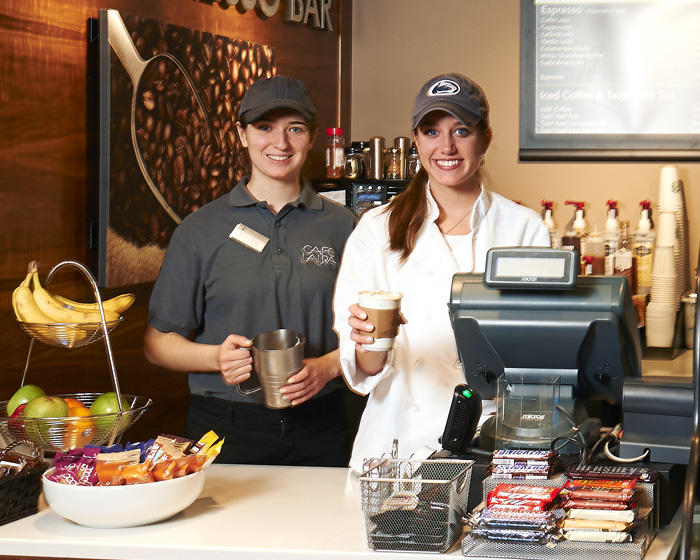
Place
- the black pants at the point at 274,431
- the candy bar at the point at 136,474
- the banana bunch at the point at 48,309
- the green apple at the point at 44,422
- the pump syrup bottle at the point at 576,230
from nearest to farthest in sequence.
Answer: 1. the candy bar at the point at 136,474
2. the green apple at the point at 44,422
3. the banana bunch at the point at 48,309
4. the black pants at the point at 274,431
5. the pump syrup bottle at the point at 576,230

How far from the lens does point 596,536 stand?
61.3 inches

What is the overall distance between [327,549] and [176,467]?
0.35 m

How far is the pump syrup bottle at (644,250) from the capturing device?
13.8 ft

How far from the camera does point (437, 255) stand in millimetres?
2385

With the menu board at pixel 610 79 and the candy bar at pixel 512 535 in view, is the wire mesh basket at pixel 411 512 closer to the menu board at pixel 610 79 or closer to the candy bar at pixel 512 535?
the candy bar at pixel 512 535

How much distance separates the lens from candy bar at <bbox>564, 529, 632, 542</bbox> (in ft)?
5.08

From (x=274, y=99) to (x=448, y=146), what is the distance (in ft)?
1.87

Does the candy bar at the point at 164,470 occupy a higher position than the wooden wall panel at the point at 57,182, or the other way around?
the wooden wall panel at the point at 57,182

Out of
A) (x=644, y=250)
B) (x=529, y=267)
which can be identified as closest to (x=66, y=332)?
(x=529, y=267)

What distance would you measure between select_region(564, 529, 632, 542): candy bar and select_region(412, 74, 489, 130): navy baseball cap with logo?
42.0 inches

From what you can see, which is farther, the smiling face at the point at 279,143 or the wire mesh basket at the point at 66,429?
the smiling face at the point at 279,143

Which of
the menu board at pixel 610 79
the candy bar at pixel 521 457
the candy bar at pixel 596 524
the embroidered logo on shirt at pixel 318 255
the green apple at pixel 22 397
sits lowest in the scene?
the candy bar at pixel 596 524

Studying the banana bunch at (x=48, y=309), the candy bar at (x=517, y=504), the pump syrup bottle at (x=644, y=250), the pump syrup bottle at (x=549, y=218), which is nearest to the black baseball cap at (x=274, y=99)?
the banana bunch at (x=48, y=309)

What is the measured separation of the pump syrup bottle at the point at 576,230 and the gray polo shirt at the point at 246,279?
6.08 ft
